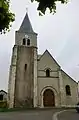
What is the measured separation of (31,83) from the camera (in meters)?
32.0

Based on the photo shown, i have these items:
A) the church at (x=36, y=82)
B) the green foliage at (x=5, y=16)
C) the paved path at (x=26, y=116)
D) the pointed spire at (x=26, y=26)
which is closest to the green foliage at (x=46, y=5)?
the green foliage at (x=5, y=16)

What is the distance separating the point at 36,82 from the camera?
32.0m

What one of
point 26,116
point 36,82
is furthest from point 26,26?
point 26,116

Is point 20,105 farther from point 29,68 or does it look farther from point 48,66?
point 48,66

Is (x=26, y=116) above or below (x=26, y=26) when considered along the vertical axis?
below

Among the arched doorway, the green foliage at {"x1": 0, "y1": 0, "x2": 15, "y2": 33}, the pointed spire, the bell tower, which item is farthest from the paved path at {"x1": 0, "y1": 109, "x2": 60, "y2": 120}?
the pointed spire

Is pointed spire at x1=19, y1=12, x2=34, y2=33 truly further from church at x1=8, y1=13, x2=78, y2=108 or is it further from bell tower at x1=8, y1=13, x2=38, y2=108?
church at x1=8, y1=13, x2=78, y2=108

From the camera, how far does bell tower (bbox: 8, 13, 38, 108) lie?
101 feet

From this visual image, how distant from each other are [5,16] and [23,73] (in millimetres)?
26129

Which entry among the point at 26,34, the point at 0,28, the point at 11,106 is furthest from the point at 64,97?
the point at 0,28

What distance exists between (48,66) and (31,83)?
15.9 feet

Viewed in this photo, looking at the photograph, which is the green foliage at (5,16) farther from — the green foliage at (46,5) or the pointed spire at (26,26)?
the pointed spire at (26,26)

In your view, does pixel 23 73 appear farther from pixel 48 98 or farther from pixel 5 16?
pixel 5 16

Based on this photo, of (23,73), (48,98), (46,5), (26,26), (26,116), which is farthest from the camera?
(26,26)
